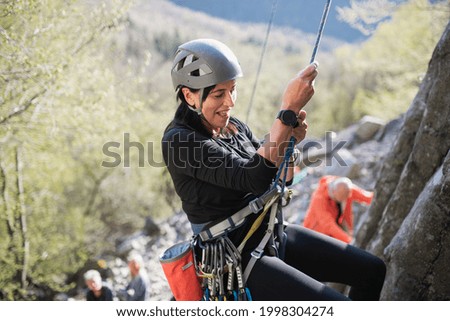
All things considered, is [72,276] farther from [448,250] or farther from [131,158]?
[448,250]

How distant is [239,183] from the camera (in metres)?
2.56

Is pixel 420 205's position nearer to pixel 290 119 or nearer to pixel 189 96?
pixel 290 119

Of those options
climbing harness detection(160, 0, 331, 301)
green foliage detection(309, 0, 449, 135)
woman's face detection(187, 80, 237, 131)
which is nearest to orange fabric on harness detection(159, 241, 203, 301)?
climbing harness detection(160, 0, 331, 301)

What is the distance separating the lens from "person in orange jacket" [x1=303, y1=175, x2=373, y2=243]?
6.20 m

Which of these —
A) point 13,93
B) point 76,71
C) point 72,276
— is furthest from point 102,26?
point 72,276

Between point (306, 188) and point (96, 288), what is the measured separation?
427 inches

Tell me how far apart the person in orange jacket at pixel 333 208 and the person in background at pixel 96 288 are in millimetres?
4217

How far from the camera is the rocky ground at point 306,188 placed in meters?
14.6

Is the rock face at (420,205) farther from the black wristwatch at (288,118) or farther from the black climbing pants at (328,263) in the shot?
the black wristwatch at (288,118)

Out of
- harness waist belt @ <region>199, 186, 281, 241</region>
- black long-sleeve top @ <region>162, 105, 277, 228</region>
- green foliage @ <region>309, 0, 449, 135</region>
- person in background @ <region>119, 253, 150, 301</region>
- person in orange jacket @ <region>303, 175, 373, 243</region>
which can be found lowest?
person in background @ <region>119, 253, 150, 301</region>

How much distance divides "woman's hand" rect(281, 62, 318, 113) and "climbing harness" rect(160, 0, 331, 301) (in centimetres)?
28

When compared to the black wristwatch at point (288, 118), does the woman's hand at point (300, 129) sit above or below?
below

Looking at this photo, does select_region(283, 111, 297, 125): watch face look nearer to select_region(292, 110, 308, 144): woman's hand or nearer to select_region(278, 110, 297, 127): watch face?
select_region(278, 110, 297, 127): watch face

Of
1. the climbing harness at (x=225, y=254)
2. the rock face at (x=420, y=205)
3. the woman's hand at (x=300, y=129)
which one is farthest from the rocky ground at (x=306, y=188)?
the woman's hand at (x=300, y=129)
